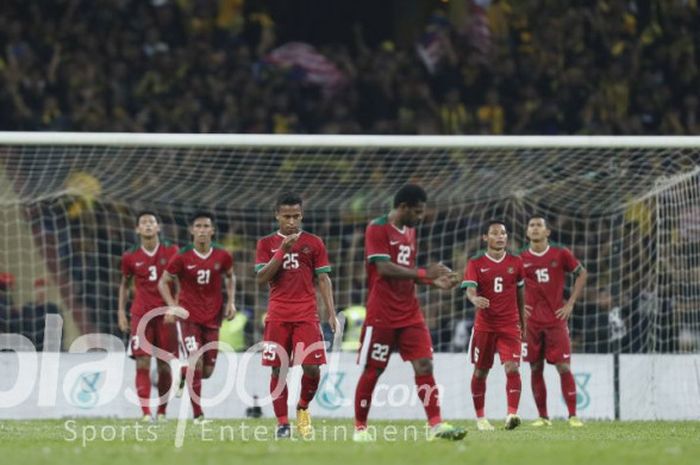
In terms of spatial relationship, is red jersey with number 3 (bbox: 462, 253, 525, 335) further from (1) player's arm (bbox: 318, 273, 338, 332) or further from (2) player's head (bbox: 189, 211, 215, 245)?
(2) player's head (bbox: 189, 211, 215, 245)

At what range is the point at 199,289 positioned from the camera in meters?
15.6

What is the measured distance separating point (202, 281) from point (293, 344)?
291cm

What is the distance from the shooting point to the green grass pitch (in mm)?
9688

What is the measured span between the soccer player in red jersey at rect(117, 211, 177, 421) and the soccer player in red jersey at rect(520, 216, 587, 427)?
3984mm

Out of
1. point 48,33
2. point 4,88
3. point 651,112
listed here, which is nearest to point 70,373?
point 4,88

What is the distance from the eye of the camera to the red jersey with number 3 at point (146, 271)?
53.2 ft

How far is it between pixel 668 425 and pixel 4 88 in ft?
35.6

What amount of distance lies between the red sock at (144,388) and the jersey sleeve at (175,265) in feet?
4.53

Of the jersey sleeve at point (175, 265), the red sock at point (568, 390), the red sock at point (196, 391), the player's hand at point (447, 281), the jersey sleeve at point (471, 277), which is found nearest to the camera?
the player's hand at point (447, 281)

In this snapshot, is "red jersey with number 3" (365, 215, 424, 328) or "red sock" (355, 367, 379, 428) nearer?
"red jersey with number 3" (365, 215, 424, 328)

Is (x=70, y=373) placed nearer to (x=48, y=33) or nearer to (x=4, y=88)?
(x=4, y=88)

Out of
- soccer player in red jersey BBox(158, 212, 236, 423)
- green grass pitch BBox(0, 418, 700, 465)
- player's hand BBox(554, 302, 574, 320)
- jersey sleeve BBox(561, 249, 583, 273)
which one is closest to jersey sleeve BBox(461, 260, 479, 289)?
player's hand BBox(554, 302, 574, 320)

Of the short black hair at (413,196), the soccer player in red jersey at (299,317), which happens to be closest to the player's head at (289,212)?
the soccer player in red jersey at (299,317)

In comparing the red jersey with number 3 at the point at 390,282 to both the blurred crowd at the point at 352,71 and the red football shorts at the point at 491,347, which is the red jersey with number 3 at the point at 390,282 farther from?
the blurred crowd at the point at 352,71
